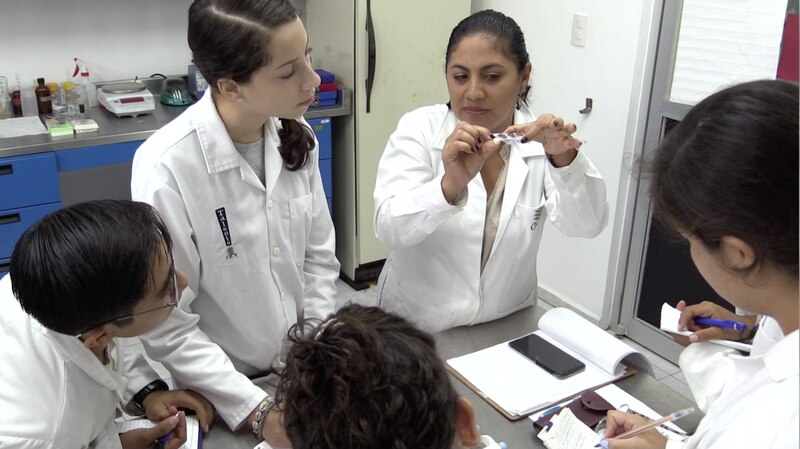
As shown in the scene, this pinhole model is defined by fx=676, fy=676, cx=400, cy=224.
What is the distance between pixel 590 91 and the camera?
303 cm

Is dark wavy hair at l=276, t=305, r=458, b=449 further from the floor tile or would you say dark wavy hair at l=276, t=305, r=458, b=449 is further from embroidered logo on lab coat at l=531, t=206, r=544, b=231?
the floor tile

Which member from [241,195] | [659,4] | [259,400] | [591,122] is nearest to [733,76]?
[659,4]

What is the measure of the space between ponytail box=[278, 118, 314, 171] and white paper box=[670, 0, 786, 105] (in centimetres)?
154

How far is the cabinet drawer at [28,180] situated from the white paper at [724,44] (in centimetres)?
252

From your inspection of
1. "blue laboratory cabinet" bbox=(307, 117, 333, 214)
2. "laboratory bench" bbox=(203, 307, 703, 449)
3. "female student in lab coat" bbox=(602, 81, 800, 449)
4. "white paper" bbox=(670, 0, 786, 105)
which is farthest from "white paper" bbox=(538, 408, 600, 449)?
"blue laboratory cabinet" bbox=(307, 117, 333, 214)

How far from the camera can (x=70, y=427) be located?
3.57ft

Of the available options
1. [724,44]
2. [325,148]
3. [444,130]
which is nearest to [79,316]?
[444,130]

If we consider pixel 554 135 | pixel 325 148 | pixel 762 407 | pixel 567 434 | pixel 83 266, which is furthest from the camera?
pixel 325 148

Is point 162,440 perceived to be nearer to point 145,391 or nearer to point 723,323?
point 145,391

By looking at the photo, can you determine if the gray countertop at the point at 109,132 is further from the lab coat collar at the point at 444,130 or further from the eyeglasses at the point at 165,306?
the eyeglasses at the point at 165,306

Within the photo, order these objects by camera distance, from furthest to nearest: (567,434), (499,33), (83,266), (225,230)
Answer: (499,33)
(225,230)
(567,434)
(83,266)

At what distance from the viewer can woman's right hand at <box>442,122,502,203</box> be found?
1444 millimetres

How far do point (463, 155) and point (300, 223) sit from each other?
40cm

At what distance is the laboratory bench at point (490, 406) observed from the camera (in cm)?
121
